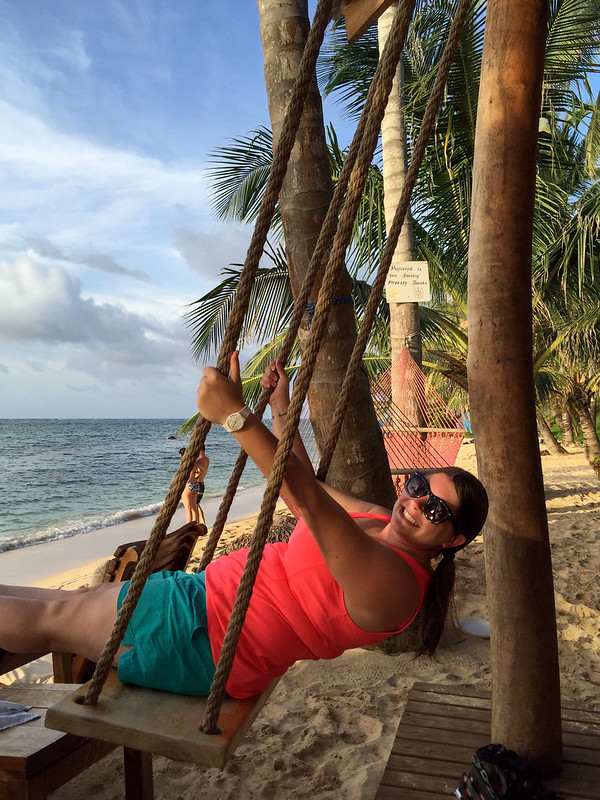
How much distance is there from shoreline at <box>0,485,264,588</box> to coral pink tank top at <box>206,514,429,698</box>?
5.09 m

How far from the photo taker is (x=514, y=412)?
148 cm

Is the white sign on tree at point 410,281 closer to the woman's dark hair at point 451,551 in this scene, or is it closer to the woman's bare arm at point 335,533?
the woman's dark hair at point 451,551

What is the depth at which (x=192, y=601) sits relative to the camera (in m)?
1.38

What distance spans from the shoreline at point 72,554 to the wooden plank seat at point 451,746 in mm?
4784

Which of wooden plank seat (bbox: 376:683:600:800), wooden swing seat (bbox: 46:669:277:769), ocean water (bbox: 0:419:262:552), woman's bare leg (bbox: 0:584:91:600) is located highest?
woman's bare leg (bbox: 0:584:91:600)

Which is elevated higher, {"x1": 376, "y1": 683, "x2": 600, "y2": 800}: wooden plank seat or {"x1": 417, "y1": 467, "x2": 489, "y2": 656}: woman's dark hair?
{"x1": 417, "y1": 467, "x2": 489, "y2": 656}: woman's dark hair

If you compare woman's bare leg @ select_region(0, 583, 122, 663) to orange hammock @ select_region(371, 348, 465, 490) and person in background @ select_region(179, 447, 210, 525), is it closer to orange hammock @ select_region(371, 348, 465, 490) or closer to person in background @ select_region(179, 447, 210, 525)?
orange hammock @ select_region(371, 348, 465, 490)

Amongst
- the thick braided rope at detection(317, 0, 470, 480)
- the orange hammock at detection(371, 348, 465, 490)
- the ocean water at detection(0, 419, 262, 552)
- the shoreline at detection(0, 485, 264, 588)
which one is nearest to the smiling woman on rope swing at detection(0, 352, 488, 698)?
the thick braided rope at detection(317, 0, 470, 480)

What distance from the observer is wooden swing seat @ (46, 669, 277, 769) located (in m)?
1.09

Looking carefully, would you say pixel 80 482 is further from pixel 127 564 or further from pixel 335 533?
pixel 335 533

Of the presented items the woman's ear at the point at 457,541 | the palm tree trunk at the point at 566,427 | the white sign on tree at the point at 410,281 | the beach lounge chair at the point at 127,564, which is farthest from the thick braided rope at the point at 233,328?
the palm tree trunk at the point at 566,427

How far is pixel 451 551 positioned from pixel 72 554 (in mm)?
7673

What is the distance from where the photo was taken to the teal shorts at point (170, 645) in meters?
1.31

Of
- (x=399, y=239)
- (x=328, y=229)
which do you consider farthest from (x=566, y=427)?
(x=328, y=229)
